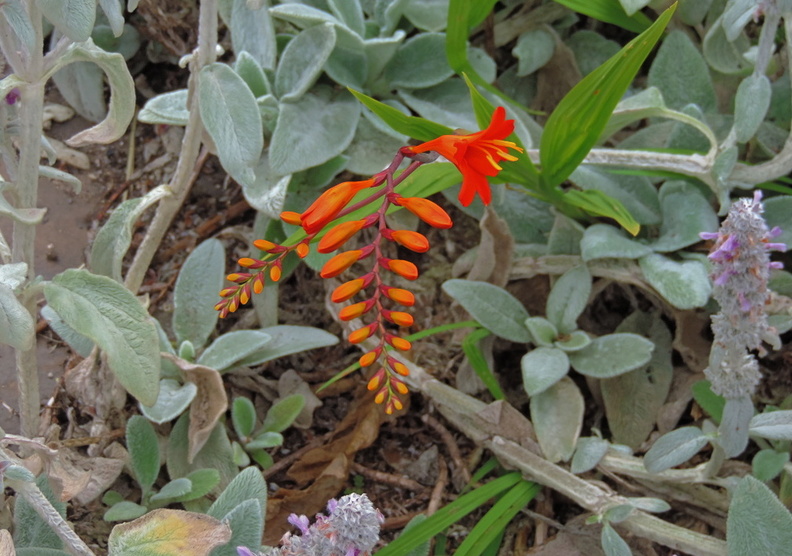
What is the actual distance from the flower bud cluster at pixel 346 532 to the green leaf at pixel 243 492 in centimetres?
23

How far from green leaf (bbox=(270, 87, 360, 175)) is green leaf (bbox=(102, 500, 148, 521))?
70 cm

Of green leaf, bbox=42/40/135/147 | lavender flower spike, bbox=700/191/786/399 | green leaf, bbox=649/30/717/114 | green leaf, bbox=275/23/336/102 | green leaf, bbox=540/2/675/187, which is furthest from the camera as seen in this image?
green leaf, bbox=649/30/717/114

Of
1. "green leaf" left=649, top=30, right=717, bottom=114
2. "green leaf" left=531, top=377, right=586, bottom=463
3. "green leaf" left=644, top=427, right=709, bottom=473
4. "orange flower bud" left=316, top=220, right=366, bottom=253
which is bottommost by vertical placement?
"green leaf" left=531, top=377, right=586, bottom=463

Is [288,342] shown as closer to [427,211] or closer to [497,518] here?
[497,518]

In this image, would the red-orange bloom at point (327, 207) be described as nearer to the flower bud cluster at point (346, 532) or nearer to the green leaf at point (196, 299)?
the flower bud cluster at point (346, 532)

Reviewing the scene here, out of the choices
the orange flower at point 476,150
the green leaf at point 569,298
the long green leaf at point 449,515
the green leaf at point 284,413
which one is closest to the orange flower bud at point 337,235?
the orange flower at point 476,150

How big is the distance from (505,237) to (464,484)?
52 centimetres

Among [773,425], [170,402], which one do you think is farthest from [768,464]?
[170,402]

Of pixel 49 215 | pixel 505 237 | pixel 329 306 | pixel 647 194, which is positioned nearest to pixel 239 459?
pixel 329 306

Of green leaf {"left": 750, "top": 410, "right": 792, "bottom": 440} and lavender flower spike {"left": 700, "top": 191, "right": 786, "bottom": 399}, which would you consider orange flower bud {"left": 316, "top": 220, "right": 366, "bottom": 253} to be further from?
green leaf {"left": 750, "top": 410, "right": 792, "bottom": 440}

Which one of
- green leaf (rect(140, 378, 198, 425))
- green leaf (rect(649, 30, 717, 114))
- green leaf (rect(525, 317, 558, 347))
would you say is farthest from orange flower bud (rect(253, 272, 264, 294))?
green leaf (rect(649, 30, 717, 114))

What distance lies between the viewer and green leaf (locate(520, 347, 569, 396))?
162 cm

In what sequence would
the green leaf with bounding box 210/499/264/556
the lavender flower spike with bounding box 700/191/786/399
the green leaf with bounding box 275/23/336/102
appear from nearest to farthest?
the lavender flower spike with bounding box 700/191/786/399
the green leaf with bounding box 210/499/264/556
the green leaf with bounding box 275/23/336/102

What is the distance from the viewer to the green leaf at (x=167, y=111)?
1777 millimetres
